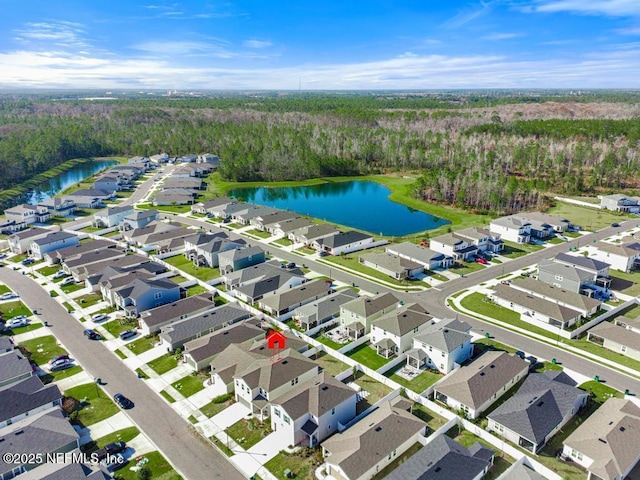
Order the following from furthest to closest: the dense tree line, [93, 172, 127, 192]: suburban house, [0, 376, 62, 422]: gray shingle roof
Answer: [93, 172, 127, 192]: suburban house → the dense tree line → [0, 376, 62, 422]: gray shingle roof

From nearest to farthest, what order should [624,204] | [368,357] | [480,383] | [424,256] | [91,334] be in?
[480,383], [368,357], [91,334], [424,256], [624,204]

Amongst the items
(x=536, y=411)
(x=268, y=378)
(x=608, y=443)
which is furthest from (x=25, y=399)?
(x=608, y=443)

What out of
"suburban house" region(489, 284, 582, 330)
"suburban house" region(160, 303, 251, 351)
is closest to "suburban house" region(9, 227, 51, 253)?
"suburban house" region(160, 303, 251, 351)

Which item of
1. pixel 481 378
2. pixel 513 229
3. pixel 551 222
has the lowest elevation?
pixel 481 378

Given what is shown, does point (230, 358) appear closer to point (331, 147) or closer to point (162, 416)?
point (162, 416)

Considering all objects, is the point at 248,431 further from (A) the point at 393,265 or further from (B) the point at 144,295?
(A) the point at 393,265

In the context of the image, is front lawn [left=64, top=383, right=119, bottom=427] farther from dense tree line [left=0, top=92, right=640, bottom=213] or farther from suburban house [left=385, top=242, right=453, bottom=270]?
dense tree line [left=0, top=92, right=640, bottom=213]

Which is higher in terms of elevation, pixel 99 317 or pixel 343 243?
pixel 343 243
